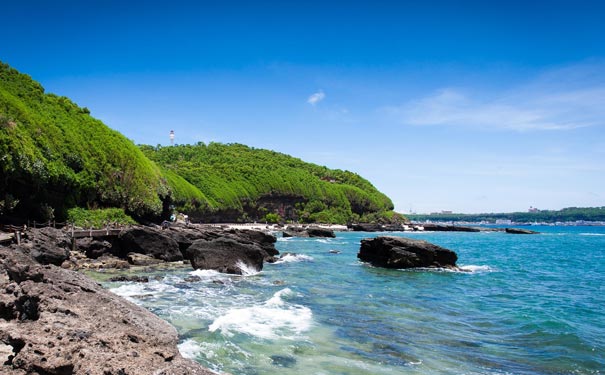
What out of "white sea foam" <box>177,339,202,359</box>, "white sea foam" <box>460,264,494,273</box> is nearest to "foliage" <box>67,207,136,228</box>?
"white sea foam" <box>177,339,202,359</box>

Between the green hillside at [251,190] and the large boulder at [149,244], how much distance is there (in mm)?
65315

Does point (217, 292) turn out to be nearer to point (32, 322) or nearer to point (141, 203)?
point (32, 322)

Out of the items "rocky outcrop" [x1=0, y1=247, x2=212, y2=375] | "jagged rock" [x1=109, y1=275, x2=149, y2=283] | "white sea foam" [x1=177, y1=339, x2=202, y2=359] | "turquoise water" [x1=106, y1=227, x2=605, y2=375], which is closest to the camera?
"rocky outcrop" [x1=0, y1=247, x2=212, y2=375]

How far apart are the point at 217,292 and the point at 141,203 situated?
117ft

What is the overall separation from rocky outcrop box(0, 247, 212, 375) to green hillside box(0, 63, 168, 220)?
29943mm

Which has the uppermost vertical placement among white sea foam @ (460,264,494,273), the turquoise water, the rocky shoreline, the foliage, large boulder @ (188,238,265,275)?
the foliage

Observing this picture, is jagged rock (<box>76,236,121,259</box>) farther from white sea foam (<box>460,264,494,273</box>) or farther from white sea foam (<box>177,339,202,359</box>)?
white sea foam (<box>460,264,494,273</box>)

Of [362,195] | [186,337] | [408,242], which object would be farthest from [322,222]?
[186,337]

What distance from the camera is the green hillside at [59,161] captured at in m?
A: 34.7

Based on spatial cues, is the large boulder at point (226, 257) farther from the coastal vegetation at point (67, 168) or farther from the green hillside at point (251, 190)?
the green hillside at point (251, 190)

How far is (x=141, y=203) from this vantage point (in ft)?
173

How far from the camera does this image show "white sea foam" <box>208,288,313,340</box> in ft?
45.8

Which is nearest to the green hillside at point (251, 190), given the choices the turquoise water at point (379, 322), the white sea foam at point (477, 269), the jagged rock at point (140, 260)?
the jagged rock at point (140, 260)

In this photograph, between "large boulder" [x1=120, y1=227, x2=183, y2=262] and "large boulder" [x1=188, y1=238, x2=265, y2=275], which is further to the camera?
"large boulder" [x1=120, y1=227, x2=183, y2=262]
